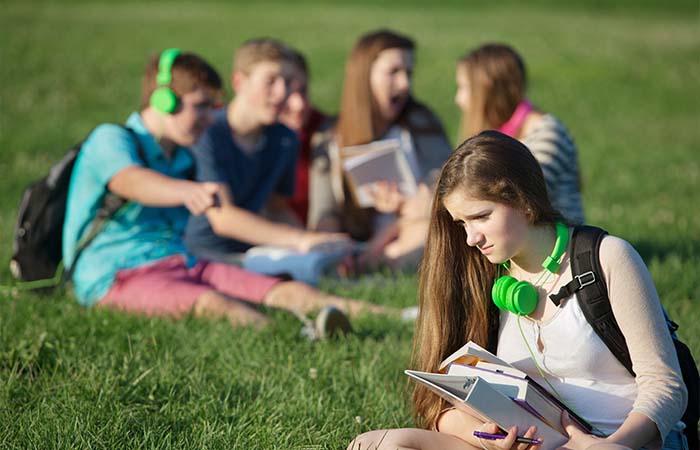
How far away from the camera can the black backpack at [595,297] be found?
10.9ft

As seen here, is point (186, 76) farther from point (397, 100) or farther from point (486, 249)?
point (486, 249)

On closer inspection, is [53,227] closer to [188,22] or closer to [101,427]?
[101,427]

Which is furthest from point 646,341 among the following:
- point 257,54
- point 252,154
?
point 257,54

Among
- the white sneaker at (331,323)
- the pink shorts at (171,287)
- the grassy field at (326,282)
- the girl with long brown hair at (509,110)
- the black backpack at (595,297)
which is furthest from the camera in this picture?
the girl with long brown hair at (509,110)

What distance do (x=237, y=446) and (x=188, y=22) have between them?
22007 mm

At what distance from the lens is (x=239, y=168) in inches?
275

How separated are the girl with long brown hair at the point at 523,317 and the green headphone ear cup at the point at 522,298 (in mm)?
55

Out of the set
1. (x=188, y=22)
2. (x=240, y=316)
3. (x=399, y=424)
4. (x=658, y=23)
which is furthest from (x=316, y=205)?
(x=658, y=23)

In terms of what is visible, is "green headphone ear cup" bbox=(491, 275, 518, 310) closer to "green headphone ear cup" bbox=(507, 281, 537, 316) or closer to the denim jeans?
"green headphone ear cup" bbox=(507, 281, 537, 316)

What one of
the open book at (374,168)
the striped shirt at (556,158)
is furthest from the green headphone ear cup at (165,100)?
the striped shirt at (556,158)

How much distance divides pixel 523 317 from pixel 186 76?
2.90m

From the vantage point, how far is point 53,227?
568 cm

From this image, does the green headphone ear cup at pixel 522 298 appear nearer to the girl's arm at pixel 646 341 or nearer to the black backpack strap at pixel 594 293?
the black backpack strap at pixel 594 293

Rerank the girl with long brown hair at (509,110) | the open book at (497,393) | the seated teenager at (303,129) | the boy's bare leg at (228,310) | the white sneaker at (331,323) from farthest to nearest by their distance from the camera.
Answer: the seated teenager at (303,129) → the girl with long brown hair at (509,110) → the boy's bare leg at (228,310) → the white sneaker at (331,323) → the open book at (497,393)
